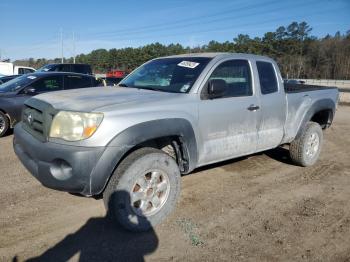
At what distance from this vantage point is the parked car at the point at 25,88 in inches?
→ 331

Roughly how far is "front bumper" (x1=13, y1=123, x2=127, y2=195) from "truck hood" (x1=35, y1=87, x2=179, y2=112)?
1.36 ft

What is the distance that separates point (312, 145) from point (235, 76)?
236cm

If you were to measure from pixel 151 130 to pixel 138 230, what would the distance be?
106 cm

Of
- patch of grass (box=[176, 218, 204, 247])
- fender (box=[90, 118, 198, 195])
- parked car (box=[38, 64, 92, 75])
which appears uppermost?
parked car (box=[38, 64, 92, 75])

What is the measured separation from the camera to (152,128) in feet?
12.4

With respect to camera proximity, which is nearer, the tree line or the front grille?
the front grille

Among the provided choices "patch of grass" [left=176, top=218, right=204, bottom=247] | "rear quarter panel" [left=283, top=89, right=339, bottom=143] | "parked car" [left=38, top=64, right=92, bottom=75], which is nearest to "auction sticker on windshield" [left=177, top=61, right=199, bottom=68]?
"rear quarter panel" [left=283, top=89, right=339, bottom=143]

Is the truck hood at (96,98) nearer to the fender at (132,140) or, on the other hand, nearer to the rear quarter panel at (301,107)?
the fender at (132,140)

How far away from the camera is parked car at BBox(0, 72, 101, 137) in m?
8.40

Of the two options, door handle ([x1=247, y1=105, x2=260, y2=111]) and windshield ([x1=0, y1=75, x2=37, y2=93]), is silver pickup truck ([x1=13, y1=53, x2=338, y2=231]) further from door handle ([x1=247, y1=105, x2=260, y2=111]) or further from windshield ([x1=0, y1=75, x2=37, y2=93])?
windshield ([x1=0, y1=75, x2=37, y2=93])

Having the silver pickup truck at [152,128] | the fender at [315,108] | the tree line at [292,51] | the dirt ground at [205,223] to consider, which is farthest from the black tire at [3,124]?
the tree line at [292,51]

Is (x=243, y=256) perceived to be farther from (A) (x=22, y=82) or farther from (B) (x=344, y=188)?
(A) (x=22, y=82)

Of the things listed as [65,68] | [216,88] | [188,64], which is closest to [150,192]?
[216,88]

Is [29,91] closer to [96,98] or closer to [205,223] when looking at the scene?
[96,98]
